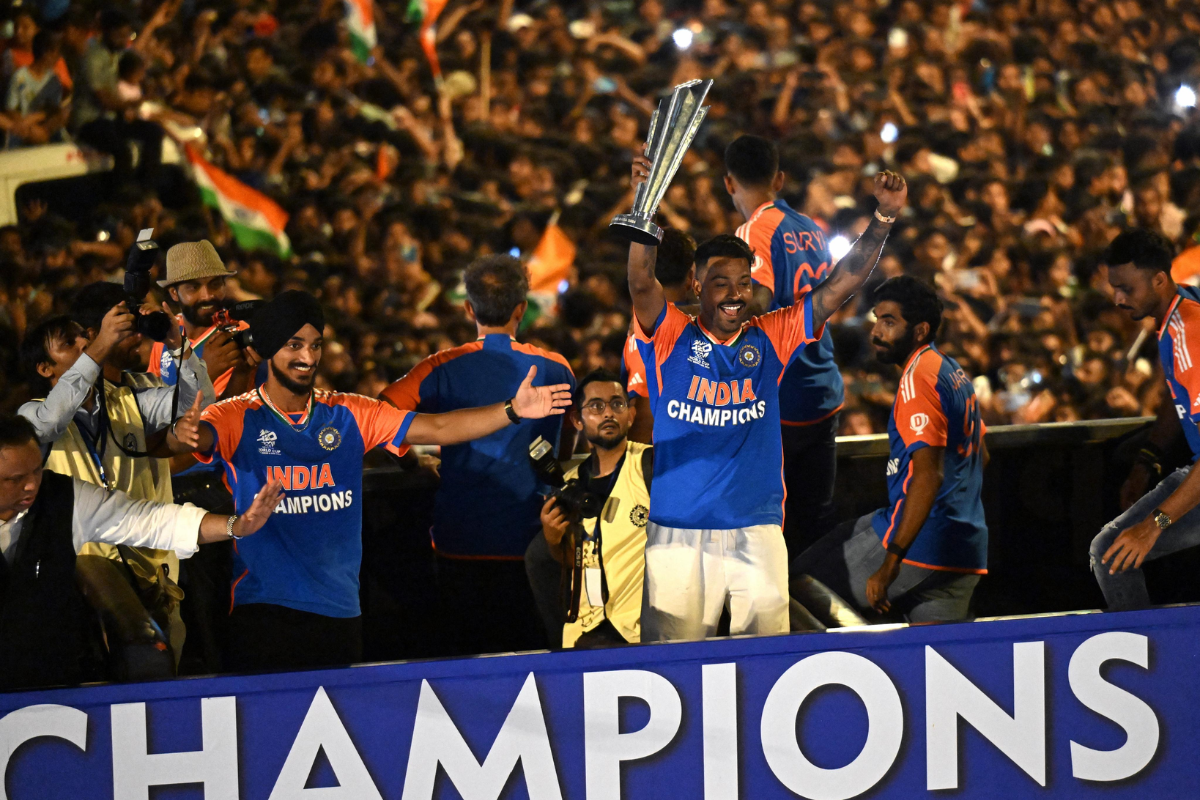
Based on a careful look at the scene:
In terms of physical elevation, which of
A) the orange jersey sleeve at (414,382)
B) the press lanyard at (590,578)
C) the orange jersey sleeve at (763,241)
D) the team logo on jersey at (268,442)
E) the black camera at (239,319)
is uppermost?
the orange jersey sleeve at (763,241)

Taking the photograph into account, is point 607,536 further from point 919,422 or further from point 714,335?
point 919,422

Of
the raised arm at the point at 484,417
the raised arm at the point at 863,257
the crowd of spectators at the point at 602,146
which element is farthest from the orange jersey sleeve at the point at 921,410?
the crowd of spectators at the point at 602,146

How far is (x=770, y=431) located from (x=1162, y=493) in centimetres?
138

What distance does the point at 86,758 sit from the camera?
3078 mm

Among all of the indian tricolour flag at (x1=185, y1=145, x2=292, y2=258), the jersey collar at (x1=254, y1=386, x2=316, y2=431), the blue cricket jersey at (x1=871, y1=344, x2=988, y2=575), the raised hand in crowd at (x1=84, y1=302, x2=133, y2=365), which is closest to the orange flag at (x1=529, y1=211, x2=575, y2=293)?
the indian tricolour flag at (x1=185, y1=145, x2=292, y2=258)

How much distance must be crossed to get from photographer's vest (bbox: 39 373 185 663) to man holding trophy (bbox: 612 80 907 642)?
4.93ft

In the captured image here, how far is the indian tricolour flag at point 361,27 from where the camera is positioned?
9.44 meters

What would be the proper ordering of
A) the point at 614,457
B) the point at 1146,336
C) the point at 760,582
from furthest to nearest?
the point at 1146,336 < the point at 614,457 < the point at 760,582

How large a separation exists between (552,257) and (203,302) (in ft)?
14.6

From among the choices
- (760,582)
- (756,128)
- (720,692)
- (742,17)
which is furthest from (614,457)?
(742,17)

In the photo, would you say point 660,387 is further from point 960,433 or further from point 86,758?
point 86,758

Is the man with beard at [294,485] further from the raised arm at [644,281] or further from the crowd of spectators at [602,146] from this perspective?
the crowd of spectators at [602,146]

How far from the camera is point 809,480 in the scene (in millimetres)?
4789

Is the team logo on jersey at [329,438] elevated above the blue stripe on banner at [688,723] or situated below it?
above
